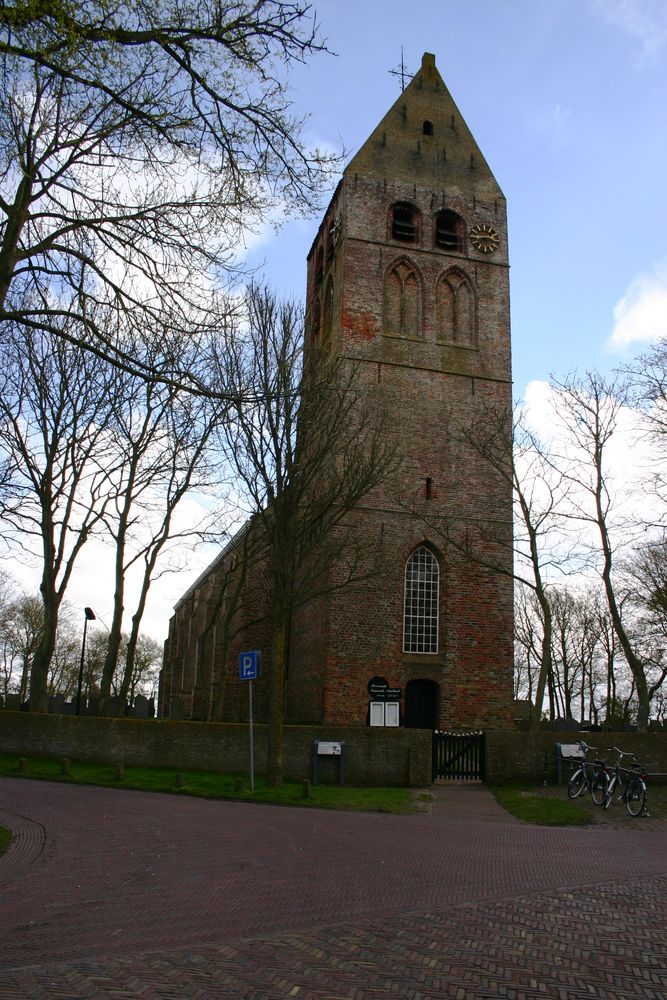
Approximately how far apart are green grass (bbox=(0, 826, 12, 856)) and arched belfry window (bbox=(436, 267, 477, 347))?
2023 centimetres

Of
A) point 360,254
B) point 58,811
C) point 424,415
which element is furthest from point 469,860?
point 360,254

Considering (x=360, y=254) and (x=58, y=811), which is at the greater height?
(x=360, y=254)

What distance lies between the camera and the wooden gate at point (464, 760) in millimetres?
18156

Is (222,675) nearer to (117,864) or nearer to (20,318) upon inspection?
(117,864)

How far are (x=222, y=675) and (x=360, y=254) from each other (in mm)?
13535

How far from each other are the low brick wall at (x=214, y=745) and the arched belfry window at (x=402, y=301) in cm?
1326

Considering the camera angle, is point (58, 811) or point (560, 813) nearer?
point (58, 811)

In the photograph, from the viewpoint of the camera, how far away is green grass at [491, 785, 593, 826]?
44.2 feet

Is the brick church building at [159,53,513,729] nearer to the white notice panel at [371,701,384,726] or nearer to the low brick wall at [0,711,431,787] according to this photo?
the white notice panel at [371,701,384,726]

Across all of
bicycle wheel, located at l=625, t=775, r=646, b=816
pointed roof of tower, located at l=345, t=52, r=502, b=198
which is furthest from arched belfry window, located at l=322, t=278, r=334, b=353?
bicycle wheel, located at l=625, t=775, r=646, b=816

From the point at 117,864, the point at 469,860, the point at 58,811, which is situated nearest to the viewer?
the point at 117,864

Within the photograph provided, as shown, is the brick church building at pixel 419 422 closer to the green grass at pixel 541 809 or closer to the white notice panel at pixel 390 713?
the white notice panel at pixel 390 713

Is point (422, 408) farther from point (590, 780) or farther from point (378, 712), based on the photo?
point (590, 780)

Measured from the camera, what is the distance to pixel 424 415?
83.3ft
